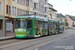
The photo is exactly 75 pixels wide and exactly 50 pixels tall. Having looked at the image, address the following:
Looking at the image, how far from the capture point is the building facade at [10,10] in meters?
31.2

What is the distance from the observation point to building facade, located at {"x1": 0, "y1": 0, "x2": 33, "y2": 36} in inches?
1230

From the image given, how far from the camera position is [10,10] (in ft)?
109

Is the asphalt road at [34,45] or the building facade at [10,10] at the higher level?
the building facade at [10,10]

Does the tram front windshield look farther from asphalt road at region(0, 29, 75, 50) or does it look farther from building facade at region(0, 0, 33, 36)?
building facade at region(0, 0, 33, 36)

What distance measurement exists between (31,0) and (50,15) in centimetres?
2186

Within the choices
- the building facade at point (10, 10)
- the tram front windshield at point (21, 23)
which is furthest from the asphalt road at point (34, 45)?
the building facade at point (10, 10)

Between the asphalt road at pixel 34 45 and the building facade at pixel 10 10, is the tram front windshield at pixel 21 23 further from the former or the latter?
the building facade at pixel 10 10

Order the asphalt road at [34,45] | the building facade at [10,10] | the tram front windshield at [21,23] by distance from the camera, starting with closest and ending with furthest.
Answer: the asphalt road at [34,45] → the tram front windshield at [21,23] → the building facade at [10,10]

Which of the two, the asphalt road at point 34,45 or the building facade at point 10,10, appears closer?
the asphalt road at point 34,45

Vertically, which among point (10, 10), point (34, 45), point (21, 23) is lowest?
point (34, 45)

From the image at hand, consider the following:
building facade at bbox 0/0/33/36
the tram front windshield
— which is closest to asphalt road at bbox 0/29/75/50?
the tram front windshield

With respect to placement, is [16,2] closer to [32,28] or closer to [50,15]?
[32,28]

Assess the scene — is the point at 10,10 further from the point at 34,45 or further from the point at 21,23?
the point at 34,45

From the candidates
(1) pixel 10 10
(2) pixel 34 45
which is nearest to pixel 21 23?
(2) pixel 34 45
